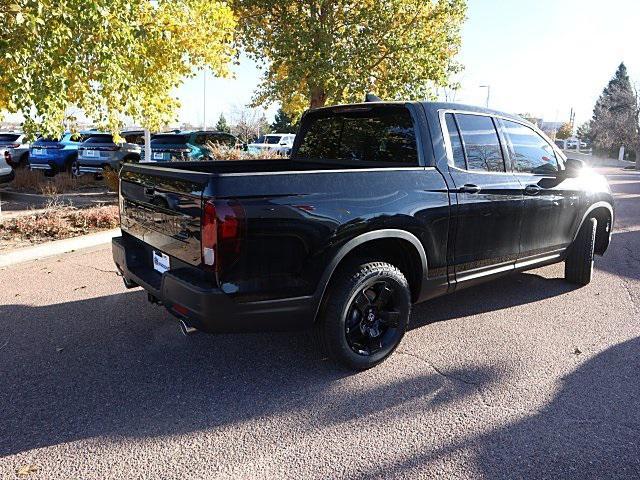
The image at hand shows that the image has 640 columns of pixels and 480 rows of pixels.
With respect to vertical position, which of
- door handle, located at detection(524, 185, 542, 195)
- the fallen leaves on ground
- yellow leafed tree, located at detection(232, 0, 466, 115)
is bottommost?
the fallen leaves on ground

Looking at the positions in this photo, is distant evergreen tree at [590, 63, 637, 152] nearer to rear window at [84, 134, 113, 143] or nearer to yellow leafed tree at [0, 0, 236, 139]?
rear window at [84, 134, 113, 143]

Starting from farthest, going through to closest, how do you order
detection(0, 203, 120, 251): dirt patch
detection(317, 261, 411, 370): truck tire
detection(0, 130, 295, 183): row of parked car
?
detection(0, 130, 295, 183): row of parked car < detection(0, 203, 120, 251): dirt patch < detection(317, 261, 411, 370): truck tire

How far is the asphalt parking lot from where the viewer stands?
254 cm

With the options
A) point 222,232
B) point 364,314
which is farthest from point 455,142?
point 222,232

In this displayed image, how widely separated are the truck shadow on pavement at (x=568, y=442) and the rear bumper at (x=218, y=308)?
1005 mm

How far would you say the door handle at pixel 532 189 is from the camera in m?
4.41

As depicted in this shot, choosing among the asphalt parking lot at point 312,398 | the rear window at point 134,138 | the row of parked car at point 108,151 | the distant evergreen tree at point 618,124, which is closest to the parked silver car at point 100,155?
the row of parked car at point 108,151

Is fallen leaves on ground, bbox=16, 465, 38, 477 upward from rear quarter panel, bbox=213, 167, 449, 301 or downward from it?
downward

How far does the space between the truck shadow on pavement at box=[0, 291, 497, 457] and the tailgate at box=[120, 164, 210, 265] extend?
0.86m

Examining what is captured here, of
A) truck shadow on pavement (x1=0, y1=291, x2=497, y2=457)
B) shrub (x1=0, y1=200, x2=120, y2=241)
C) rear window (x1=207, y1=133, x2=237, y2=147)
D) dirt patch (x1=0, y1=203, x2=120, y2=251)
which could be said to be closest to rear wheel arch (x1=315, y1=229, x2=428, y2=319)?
truck shadow on pavement (x1=0, y1=291, x2=497, y2=457)

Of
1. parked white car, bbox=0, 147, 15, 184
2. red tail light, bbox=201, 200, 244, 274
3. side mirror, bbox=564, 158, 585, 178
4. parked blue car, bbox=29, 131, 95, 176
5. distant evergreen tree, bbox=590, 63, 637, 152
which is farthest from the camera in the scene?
distant evergreen tree, bbox=590, 63, 637, 152

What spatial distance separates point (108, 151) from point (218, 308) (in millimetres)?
12561

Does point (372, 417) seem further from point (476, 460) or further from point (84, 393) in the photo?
point (84, 393)

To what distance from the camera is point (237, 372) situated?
3465mm
